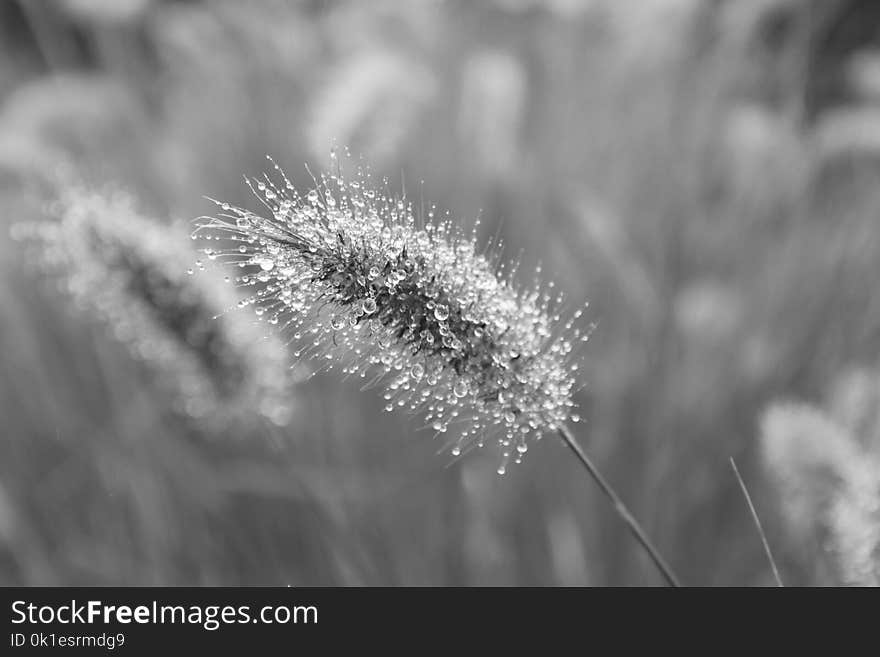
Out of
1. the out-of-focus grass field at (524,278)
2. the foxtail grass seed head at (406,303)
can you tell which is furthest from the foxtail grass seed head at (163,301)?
the foxtail grass seed head at (406,303)

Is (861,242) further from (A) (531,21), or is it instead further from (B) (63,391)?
(B) (63,391)

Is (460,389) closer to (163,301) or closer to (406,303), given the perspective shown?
(406,303)

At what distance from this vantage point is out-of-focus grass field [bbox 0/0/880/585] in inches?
63.7

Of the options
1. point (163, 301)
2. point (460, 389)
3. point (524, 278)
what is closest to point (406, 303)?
point (460, 389)

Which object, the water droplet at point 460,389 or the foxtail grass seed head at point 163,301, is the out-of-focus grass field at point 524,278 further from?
the water droplet at point 460,389

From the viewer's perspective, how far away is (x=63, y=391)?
2.12 m

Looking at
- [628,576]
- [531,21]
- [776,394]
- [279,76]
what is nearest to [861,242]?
[776,394]

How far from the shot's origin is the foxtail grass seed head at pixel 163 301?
3.54ft

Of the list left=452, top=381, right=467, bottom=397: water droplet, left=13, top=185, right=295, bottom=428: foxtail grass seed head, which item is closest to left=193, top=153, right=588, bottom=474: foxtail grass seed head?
left=452, top=381, right=467, bottom=397: water droplet

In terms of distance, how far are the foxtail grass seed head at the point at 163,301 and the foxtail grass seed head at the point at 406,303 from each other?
327 millimetres

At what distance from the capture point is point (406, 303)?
0.75 metres

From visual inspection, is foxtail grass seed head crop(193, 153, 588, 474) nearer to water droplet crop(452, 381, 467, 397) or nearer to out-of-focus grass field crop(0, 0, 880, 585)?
water droplet crop(452, 381, 467, 397)

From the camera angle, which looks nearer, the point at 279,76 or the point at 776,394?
the point at 776,394
